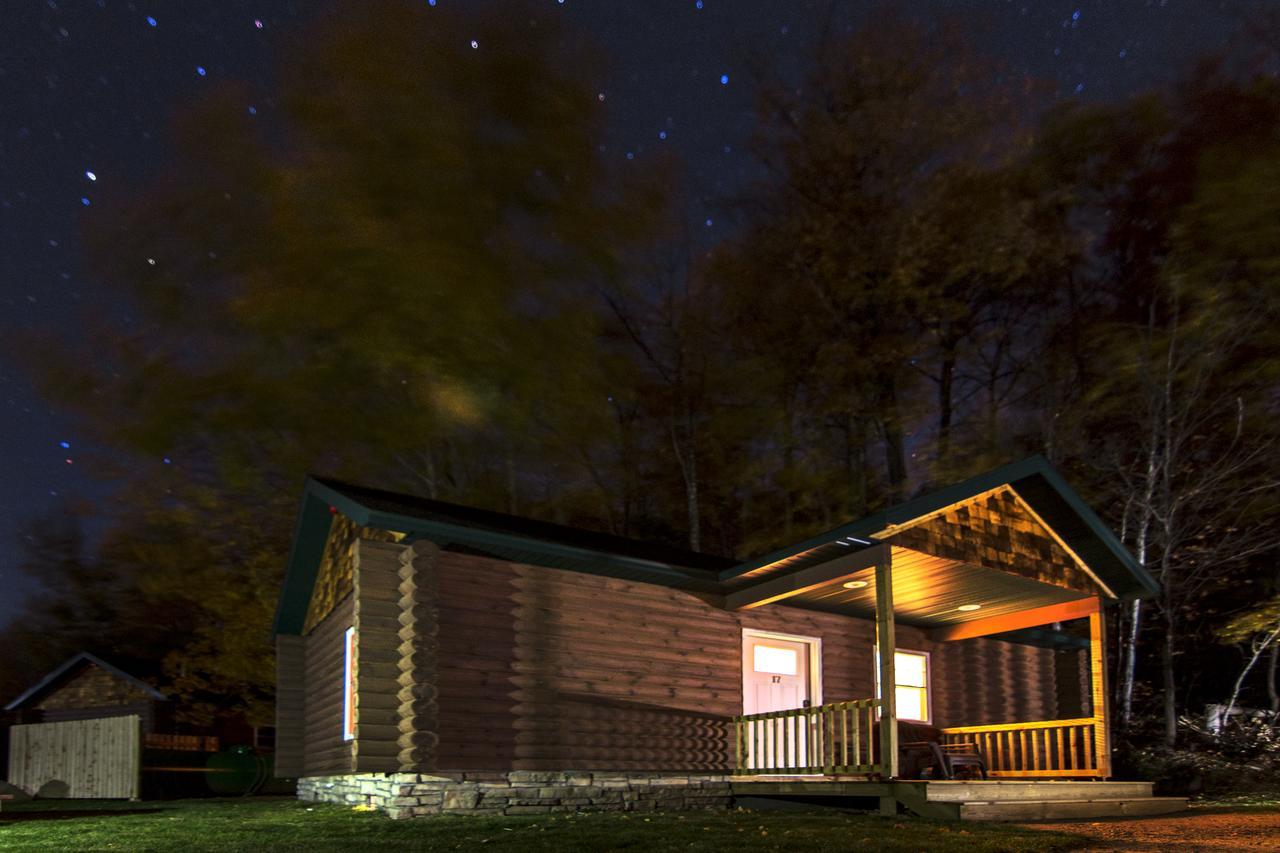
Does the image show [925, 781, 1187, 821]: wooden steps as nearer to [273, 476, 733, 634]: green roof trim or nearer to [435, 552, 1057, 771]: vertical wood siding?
[435, 552, 1057, 771]: vertical wood siding

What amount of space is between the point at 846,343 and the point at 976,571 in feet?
46.0

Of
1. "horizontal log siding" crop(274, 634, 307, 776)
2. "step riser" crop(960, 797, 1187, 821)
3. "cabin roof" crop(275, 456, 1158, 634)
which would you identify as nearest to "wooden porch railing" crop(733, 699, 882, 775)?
"step riser" crop(960, 797, 1187, 821)

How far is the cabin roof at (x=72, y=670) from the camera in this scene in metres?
26.2

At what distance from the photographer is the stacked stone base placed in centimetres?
1137

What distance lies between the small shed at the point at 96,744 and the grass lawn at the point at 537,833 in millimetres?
7910

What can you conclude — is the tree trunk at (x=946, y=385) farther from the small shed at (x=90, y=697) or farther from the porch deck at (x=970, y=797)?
the small shed at (x=90, y=697)

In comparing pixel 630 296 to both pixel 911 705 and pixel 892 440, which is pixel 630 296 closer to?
pixel 892 440

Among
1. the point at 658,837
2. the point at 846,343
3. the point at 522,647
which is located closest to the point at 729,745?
the point at 522,647

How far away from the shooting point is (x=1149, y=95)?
82.3 ft

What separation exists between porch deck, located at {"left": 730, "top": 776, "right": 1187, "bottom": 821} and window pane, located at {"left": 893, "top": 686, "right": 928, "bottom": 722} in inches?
136

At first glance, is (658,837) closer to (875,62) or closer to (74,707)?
(875,62)

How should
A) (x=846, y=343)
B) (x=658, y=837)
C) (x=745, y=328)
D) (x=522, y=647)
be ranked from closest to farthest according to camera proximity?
(x=658, y=837), (x=522, y=647), (x=846, y=343), (x=745, y=328)

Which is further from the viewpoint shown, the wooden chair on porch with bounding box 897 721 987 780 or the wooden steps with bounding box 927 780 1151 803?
the wooden chair on porch with bounding box 897 721 987 780

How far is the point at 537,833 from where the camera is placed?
9281mm
